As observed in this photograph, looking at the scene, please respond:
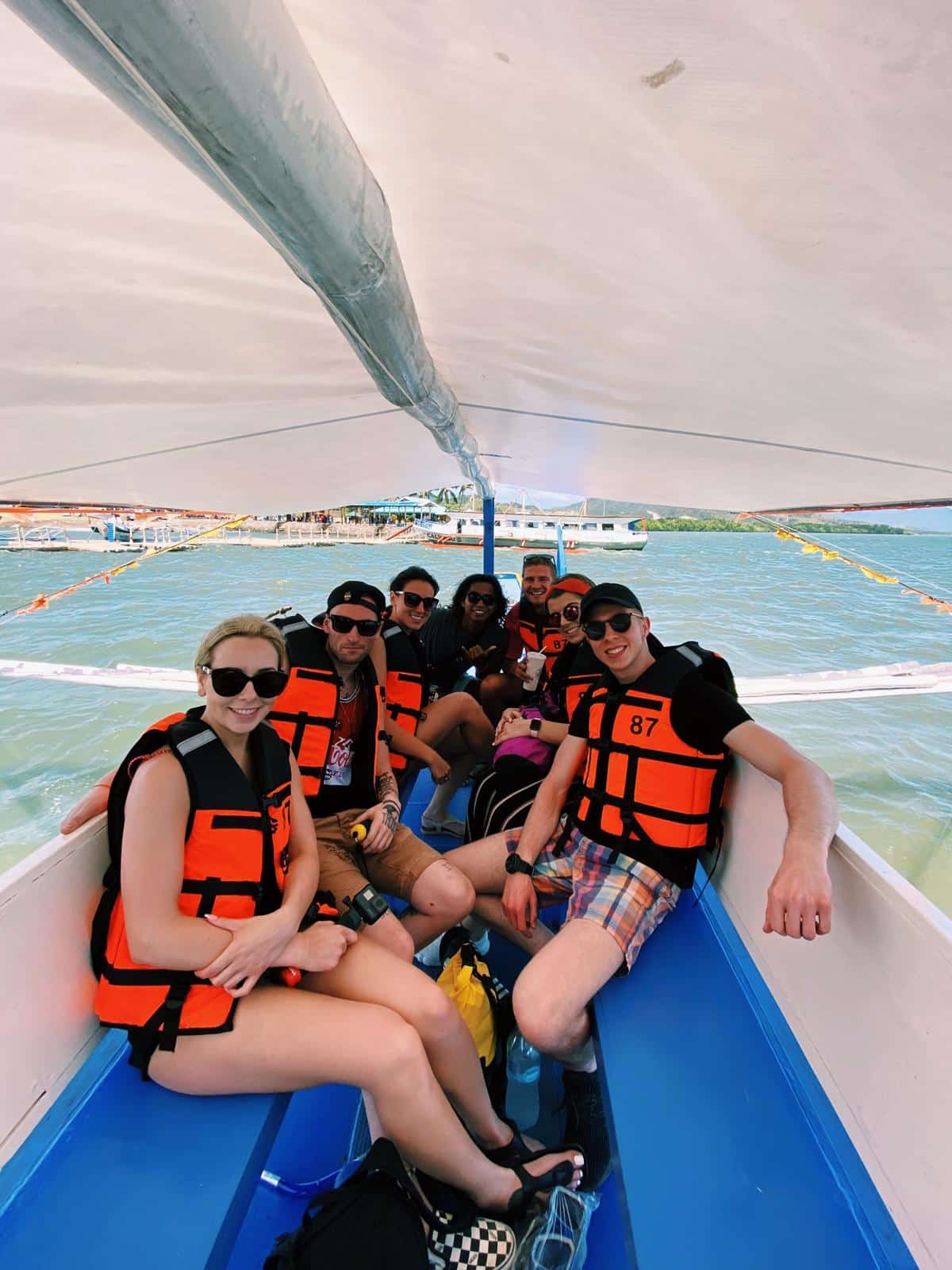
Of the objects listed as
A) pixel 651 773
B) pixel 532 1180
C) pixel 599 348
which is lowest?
pixel 532 1180

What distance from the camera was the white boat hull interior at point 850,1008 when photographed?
1.07 metres

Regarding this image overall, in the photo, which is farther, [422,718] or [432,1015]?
[422,718]

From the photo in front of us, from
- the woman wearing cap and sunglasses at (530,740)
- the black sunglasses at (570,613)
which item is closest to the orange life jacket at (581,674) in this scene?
the woman wearing cap and sunglasses at (530,740)

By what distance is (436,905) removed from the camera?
6.38 feet

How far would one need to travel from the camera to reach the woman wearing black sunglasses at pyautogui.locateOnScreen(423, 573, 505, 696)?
141 inches

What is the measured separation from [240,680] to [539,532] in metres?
28.3

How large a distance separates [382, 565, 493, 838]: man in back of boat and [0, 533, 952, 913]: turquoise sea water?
2507 millimetres

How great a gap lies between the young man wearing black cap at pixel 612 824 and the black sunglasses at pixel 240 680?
0.90m

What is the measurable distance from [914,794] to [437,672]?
5310 mm

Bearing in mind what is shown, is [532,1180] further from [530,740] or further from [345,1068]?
[530,740]

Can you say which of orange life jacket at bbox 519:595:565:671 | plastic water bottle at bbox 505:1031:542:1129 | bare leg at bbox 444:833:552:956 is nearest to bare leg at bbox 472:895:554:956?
bare leg at bbox 444:833:552:956

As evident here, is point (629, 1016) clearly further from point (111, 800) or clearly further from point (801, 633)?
point (801, 633)

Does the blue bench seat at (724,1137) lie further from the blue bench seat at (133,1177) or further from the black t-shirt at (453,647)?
the black t-shirt at (453,647)

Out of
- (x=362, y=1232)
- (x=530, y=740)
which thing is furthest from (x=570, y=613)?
(x=362, y=1232)
